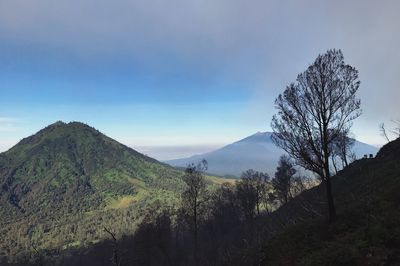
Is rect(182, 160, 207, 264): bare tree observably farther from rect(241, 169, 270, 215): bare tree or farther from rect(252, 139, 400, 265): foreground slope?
rect(241, 169, 270, 215): bare tree

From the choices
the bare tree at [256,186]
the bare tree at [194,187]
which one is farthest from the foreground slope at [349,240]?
the bare tree at [256,186]

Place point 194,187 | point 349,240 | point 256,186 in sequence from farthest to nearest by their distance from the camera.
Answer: point 256,186, point 194,187, point 349,240

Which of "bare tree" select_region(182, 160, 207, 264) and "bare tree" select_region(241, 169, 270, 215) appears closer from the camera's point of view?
"bare tree" select_region(182, 160, 207, 264)

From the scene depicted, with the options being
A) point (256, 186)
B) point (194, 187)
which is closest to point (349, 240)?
point (194, 187)

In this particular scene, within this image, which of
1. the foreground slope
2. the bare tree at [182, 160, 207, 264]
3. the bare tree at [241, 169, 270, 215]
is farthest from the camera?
the bare tree at [241, 169, 270, 215]

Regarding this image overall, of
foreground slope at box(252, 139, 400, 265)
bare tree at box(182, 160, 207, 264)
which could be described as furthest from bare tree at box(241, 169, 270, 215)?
foreground slope at box(252, 139, 400, 265)

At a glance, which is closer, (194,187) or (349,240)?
(349,240)

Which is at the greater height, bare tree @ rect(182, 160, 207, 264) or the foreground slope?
bare tree @ rect(182, 160, 207, 264)

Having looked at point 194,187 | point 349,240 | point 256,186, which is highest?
point 194,187

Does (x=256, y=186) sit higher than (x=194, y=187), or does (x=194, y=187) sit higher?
(x=194, y=187)

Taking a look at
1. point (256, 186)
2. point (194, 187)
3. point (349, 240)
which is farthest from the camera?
point (256, 186)

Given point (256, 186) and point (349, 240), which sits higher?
point (256, 186)

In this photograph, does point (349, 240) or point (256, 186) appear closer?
point (349, 240)

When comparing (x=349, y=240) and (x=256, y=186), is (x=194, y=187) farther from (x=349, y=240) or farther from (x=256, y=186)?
(x=256, y=186)
